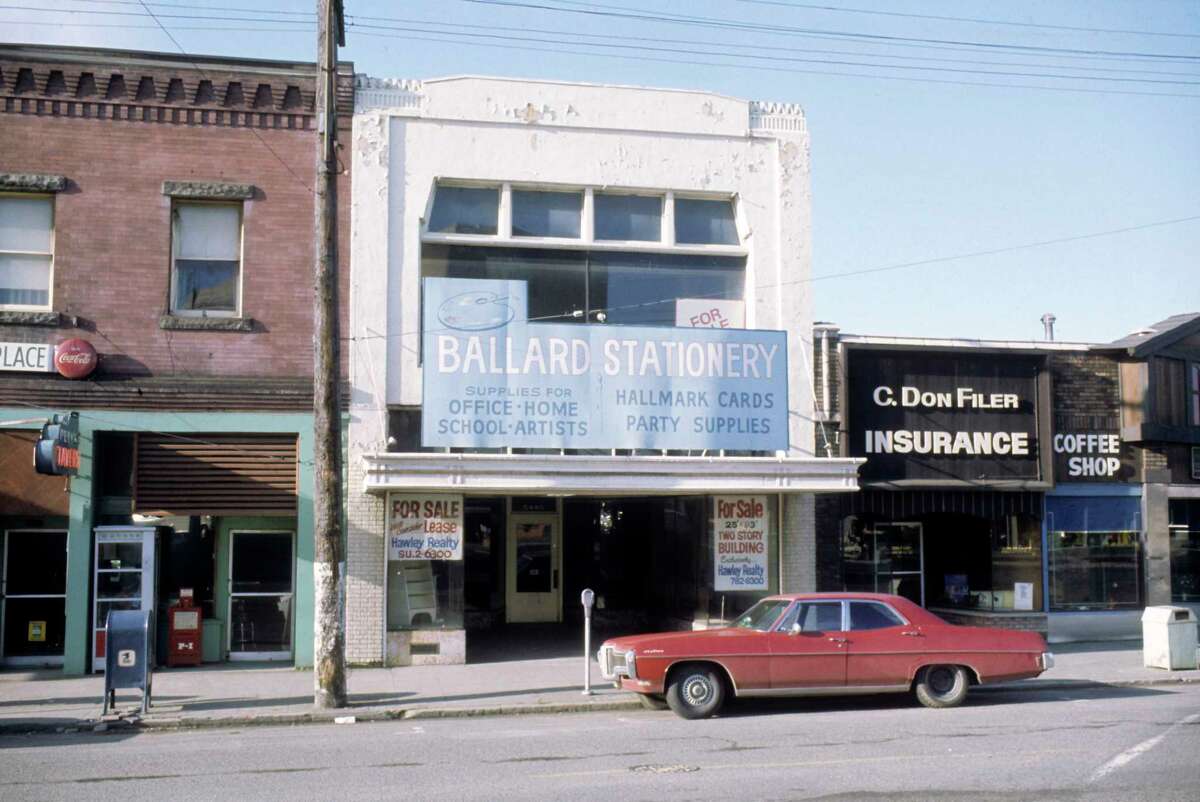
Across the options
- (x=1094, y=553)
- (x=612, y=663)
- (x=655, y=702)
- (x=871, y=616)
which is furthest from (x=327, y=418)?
(x=1094, y=553)

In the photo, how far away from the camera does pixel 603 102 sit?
63.9 ft

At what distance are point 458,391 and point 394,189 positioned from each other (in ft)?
11.7

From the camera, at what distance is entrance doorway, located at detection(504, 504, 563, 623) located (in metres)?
23.3

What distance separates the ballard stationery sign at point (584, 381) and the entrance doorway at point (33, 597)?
19.9 feet

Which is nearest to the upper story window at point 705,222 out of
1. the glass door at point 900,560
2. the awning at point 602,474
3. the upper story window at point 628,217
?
the upper story window at point 628,217

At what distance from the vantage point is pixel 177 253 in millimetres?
18203

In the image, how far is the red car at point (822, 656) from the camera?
44.5 feet

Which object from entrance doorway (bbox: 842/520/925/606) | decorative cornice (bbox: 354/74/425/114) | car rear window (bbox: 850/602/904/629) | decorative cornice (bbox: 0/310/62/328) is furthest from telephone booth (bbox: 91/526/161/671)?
entrance doorway (bbox: 842/520/925/606)

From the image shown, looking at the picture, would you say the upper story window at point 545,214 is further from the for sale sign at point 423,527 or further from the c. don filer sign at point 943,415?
the c. don filer sign at point 943,415

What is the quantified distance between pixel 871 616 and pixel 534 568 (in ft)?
34.1

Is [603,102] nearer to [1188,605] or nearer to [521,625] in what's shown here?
[521,625]

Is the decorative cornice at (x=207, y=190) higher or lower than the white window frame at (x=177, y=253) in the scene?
higher

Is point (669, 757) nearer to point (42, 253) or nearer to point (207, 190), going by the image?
point (207, 190)

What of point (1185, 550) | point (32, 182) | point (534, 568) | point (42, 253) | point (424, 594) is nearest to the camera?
point (32, 182)
